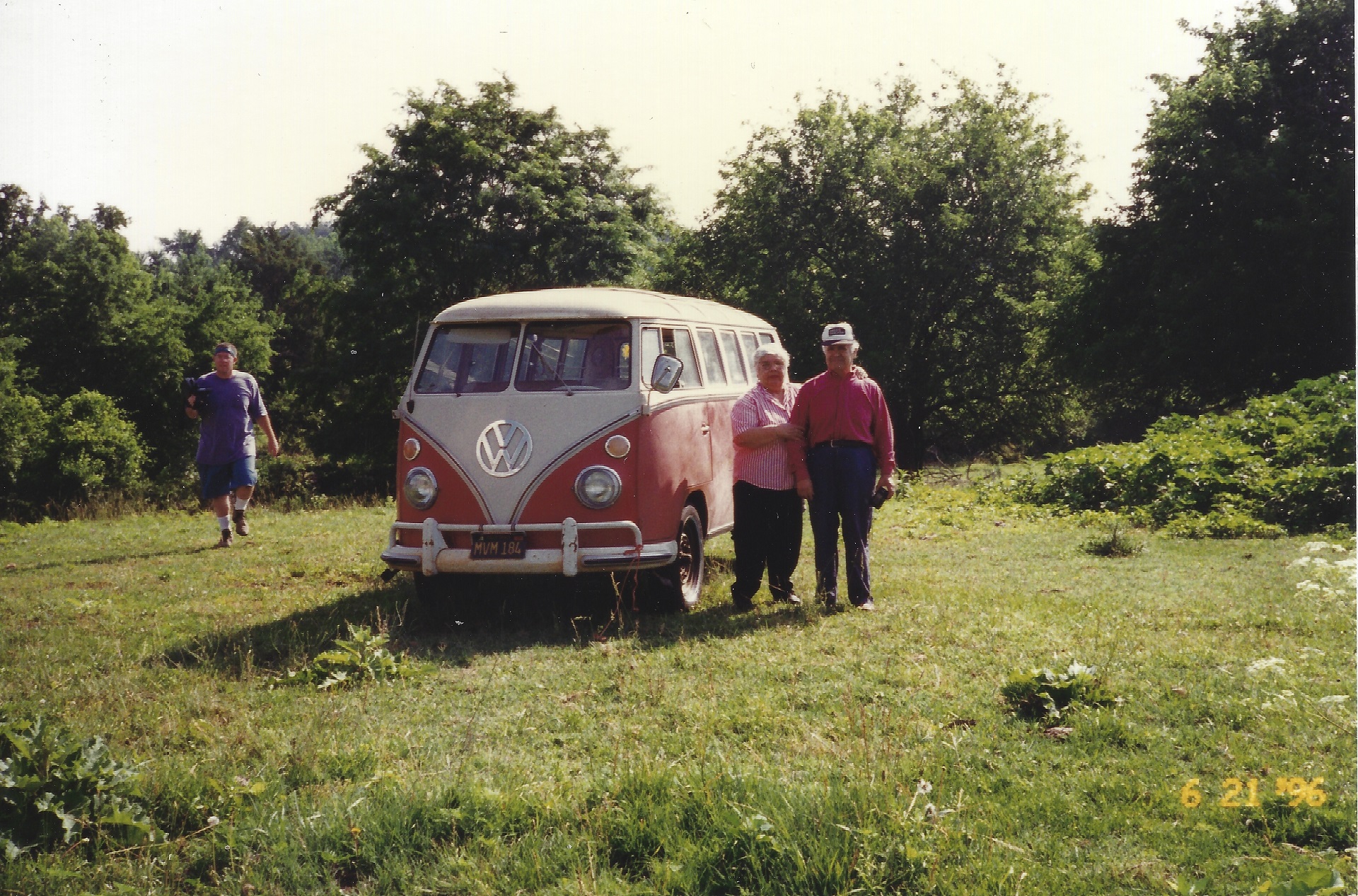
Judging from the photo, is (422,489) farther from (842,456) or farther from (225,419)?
(225,419)

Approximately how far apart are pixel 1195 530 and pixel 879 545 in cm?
354

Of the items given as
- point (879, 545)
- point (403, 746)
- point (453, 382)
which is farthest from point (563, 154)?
point (403, 746)

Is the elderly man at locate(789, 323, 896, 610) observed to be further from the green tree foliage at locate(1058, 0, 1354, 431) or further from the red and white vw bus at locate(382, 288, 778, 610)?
the green tree foliage at locate(1058, 0, 1354, 431)

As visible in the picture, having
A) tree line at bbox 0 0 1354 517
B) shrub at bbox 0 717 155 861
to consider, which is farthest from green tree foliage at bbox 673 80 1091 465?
shrub at bbox 0 717 155 861

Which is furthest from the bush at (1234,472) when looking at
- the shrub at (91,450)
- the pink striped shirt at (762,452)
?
the shrub at (91,450)

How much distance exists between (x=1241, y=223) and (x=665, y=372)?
2044 centimetres

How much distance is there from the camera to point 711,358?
31.8 feet

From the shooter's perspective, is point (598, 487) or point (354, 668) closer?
point (354, 668)

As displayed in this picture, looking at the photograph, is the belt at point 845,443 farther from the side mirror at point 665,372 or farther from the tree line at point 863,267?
the tree line at point 863,267

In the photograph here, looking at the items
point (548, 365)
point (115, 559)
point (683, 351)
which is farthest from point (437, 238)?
point (548, 365)

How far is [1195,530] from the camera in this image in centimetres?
1258

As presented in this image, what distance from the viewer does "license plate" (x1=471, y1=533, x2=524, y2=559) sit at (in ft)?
24.9

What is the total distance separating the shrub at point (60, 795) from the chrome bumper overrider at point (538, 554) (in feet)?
10.6

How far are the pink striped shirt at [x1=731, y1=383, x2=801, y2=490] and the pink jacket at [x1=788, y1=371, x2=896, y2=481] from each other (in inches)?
3.0
